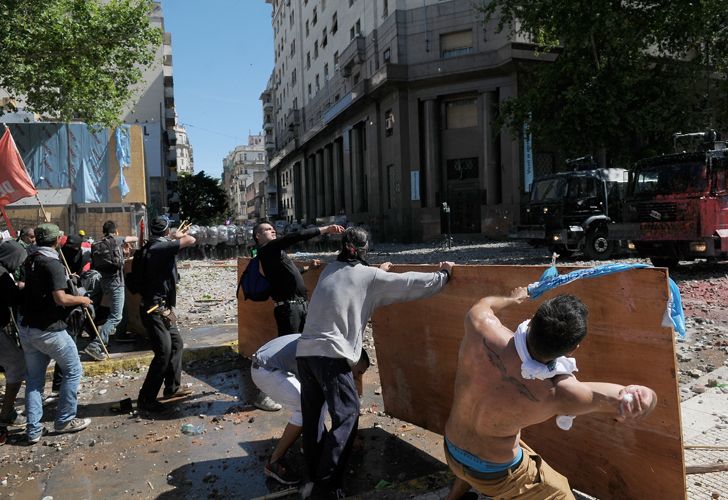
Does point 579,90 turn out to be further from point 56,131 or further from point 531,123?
point 56,131

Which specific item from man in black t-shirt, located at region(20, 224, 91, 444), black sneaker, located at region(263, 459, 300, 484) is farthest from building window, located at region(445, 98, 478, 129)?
black sneaker, located at region(263, 459, 300, 484)

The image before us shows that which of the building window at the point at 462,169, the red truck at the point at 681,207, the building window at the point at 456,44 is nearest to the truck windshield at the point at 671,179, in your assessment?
the red truck at the point at 681,207

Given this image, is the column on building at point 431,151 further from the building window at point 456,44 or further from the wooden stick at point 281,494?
the wooden stick at point 281,494

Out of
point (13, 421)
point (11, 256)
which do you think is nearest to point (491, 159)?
point (11, 256)

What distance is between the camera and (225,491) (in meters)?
3.55

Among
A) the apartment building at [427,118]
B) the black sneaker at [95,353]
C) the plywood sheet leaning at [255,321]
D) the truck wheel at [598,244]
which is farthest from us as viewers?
the apartment building at [427,118]

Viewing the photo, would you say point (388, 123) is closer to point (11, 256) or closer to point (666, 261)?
point (666, 261)

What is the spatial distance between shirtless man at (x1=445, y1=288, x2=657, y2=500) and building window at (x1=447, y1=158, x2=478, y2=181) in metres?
29.3

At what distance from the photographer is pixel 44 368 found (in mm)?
4566

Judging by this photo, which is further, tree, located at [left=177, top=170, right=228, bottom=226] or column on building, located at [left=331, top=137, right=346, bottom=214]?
Answer: tree, located at [left=177, top=170, right=228, bottom=226]

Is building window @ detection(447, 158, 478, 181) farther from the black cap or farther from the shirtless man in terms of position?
the shirtless man

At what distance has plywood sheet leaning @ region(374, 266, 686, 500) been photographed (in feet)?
8.37

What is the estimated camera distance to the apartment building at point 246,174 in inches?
4537

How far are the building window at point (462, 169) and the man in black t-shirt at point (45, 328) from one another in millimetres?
28113
